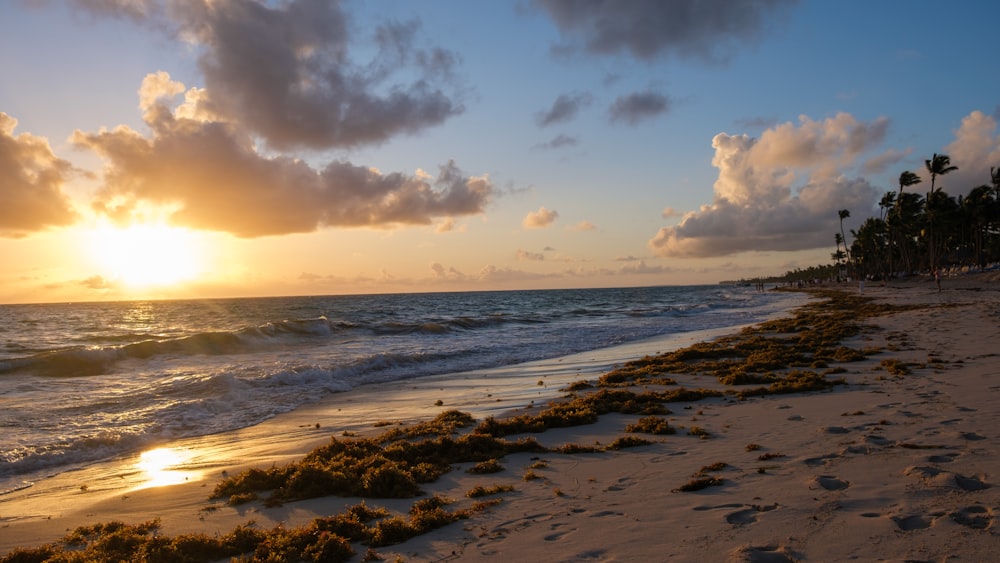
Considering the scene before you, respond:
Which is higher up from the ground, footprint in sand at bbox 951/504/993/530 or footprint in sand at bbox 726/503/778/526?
footprint in sand at bbox 951/504/993/530

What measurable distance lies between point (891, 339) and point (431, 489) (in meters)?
20.6

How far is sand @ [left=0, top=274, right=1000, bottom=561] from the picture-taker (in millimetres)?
5207

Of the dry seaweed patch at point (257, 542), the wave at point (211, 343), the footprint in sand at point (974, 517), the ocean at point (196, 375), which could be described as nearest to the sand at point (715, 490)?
Answer: the footprint in sand at point (974, 517)

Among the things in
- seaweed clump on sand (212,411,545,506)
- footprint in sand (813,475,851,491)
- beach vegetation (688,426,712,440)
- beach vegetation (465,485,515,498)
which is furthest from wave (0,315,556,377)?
footprint in sand (813,475,851,491)

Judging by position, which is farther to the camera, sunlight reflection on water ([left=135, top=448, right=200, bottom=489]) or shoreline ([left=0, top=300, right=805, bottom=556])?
sunlight reflection on water ([left=135, top=448, right=200, bottom=489])

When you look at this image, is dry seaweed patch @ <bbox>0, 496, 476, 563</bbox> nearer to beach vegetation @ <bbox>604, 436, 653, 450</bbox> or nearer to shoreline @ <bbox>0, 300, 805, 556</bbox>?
shoreline @ <bbox>0, 300, 805, 556</bbox>

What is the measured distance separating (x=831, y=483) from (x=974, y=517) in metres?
1.37

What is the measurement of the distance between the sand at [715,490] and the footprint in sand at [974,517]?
0.02 m

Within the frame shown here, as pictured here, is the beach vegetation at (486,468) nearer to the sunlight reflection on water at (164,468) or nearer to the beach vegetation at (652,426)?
the beach vegetation at (652,426)

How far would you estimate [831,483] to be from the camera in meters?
6.50

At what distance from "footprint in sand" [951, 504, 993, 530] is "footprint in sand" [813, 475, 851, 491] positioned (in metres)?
1.08

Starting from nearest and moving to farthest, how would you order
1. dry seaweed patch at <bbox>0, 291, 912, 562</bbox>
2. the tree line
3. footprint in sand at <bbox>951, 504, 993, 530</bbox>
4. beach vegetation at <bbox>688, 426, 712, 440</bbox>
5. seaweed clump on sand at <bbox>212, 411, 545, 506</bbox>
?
footprint in sand at <bbox>951, 504, 993, 530</bbox>
dry seaweed patch at <bbox>0, 291, 912, 562</bbox>
seaweed clump on sand at <bbox>212, 411, 545, 506</bbox>
beach vegetation at <bbox>688, 426, 712, 440</bbox>
the tree line

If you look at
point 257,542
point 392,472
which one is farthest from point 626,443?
point 257,542

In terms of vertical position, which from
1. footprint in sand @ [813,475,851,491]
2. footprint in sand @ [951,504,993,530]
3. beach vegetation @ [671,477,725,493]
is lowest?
beach vegetation @ [671,477,725,493]
